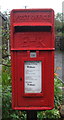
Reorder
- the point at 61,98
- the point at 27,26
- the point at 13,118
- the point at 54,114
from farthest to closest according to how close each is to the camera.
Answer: the point at 61,98 → the point at 54,114 → the point at 13,118 → the point at 27,26

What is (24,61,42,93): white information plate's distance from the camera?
3252mm

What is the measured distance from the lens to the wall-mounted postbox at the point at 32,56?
3215 mm

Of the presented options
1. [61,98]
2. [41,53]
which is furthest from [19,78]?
[61,98]

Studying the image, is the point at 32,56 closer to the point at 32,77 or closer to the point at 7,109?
the point at 32,77

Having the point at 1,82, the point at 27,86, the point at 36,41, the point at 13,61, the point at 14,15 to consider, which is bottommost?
the point at 1,82

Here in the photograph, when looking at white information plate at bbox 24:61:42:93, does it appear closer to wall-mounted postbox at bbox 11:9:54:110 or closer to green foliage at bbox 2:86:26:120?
wall-mounted postbox at bbox 11:9:54:110

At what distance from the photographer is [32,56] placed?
3.24 m

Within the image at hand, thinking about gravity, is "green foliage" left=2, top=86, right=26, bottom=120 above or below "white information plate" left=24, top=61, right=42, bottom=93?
below

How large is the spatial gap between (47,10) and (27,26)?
0.33m

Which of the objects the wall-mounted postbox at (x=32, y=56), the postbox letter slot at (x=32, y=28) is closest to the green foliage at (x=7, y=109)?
the wall-mounted postbox at (x=32, y=56)

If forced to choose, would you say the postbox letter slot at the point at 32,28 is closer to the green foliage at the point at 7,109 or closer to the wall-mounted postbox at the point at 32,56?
the wall-mounted postbox at the point at 32,56

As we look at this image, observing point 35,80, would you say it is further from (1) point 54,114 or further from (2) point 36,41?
(1) point 54,114

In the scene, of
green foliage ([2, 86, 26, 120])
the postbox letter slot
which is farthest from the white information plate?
green foliage ([2, 86, 26, 120])

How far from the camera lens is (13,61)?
328 cm
